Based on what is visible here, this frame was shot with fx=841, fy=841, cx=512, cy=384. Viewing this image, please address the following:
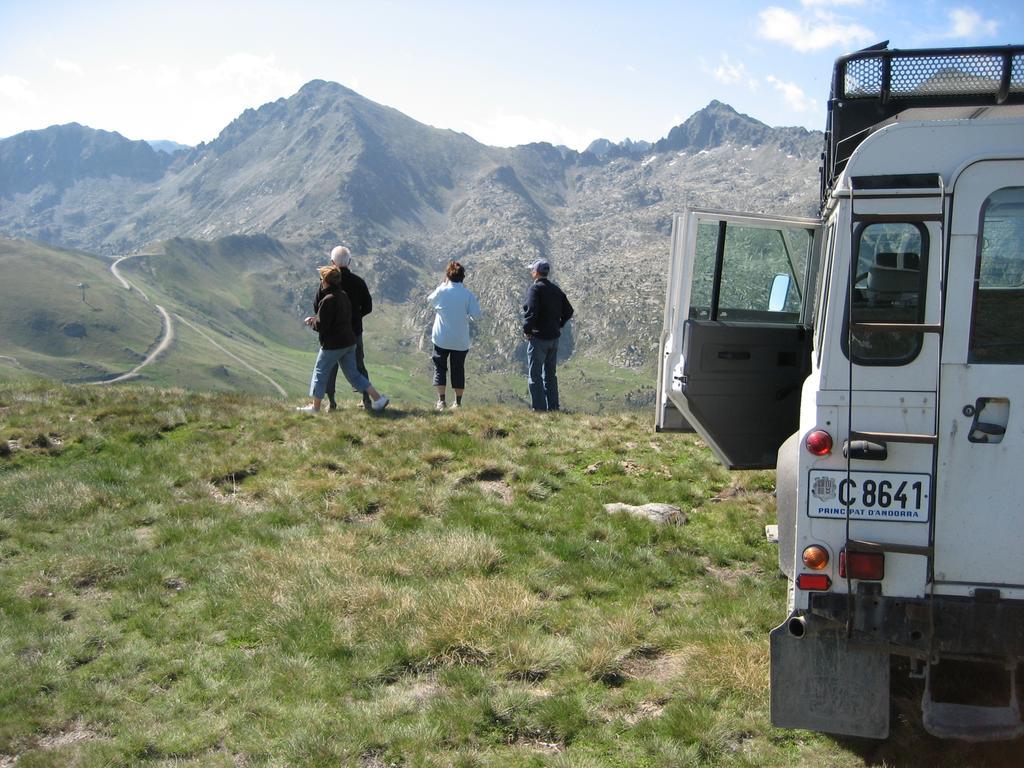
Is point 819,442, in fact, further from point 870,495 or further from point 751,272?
point 751,272

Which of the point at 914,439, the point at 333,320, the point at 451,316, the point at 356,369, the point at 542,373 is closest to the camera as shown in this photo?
the point at 914,439

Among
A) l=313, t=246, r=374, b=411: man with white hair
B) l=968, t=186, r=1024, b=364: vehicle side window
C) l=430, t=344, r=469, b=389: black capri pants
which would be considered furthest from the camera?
l=430, t=344, r=469, b=389: black capri pants

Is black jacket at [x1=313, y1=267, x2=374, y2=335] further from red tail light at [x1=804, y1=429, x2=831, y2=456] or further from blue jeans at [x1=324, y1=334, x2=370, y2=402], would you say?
red tail light at [x1=804, y1=429, x2=831, y2=456]

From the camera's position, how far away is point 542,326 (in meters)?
16.5

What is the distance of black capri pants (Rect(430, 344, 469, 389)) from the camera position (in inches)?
652

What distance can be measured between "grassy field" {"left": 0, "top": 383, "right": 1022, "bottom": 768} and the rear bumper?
0.83 meters

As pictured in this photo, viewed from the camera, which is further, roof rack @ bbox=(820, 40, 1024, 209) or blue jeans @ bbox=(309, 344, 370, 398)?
blue jeans @ bbox=(309, 344, 370, 398)

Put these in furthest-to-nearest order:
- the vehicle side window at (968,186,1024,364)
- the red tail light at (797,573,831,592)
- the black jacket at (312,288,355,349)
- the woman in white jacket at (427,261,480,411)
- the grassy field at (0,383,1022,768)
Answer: the woman in white jacket at (427,261,480,411)
the black jacket at (312,288,355,349)
the grassy field at (0,383,1022,768)
the red tail light at (797,573,831,592)
the vehicle side window at (968,186,1024,364)

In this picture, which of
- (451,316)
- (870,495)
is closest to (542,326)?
(451,316)

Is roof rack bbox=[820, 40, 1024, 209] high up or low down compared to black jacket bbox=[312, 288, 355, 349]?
up

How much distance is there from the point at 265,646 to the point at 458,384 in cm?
1020

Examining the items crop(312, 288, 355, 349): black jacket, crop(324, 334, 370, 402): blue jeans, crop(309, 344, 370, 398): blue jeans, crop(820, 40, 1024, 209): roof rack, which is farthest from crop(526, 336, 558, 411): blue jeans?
crop(820, 40, 1024, 209): roof rack

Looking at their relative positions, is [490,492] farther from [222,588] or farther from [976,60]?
[976,60]

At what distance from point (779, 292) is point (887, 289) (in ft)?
11.2
